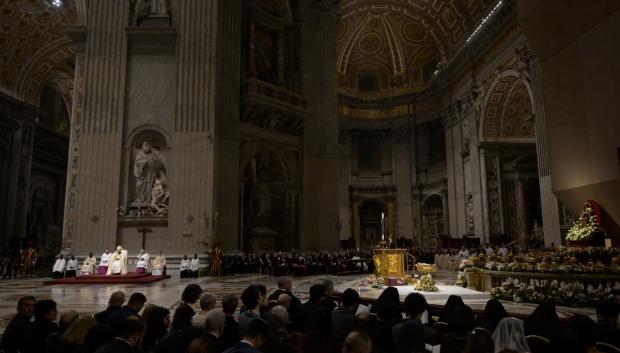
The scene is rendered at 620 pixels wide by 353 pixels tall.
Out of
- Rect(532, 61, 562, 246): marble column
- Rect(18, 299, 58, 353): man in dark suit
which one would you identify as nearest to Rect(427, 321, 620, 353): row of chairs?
Rect(18, 299, 58, 353): man in dark suit

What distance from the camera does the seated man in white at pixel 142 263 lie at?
1535 centimetres

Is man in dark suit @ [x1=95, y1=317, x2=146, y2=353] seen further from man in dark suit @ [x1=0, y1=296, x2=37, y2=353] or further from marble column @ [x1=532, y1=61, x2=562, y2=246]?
marble column @ [x1=532, y1=61, x2=562, y2=246]

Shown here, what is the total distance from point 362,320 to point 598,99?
12452 mm

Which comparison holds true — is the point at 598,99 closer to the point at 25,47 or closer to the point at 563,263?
the point at 563,263

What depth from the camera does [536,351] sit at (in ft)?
12.3

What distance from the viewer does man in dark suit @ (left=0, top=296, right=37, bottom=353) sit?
160 inches


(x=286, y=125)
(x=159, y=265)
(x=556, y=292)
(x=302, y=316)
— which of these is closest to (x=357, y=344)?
(x=302, y=316)

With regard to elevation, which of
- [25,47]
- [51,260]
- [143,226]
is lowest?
[51,260]

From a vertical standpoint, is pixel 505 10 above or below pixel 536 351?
above

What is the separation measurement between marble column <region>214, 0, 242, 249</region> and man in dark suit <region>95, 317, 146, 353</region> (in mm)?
13797

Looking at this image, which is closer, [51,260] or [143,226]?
[143,226]

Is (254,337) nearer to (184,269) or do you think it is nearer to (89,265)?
(184,269)

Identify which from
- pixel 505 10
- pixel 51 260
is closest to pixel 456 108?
pixel 505 10

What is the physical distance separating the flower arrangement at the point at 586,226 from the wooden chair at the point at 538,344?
32.2ft
